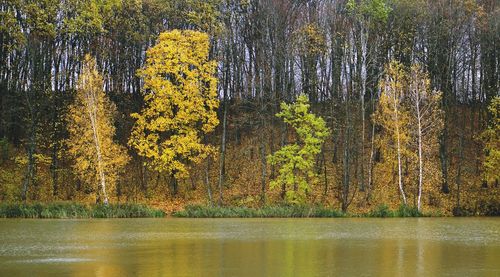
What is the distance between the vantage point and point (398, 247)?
2377cm

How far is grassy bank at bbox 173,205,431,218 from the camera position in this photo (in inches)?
1809

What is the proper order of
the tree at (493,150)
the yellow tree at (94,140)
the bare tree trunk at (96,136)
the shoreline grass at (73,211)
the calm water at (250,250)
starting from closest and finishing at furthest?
1. the calm water at (250,250)
2. the shoreline grass at (73,211)
3. the tree at (493,150)
4. the bare tree trunk at (96,136)
5. the yellow tree at (94,140)

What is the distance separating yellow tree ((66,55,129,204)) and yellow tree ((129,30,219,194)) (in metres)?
2.14

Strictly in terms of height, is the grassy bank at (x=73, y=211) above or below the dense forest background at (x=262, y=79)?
below

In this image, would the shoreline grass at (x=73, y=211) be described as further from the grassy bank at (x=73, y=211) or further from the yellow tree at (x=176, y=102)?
the yellow tree at (x=176, y=102)

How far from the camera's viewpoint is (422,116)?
158 feet

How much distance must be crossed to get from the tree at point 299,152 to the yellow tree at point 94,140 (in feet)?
38.1

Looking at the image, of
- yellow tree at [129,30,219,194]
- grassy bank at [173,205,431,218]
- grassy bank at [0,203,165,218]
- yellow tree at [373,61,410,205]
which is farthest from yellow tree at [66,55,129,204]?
yellow tree at [373,61,410,205]

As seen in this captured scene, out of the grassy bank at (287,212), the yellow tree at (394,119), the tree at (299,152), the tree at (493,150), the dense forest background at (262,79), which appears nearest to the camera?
the grassy bank at (287,212)

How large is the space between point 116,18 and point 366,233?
35.1 meters

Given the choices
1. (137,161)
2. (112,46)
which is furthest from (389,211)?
(112,46)

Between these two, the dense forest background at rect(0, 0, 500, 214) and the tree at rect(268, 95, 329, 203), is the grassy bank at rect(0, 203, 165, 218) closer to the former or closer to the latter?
the dense forest background at rect(0, 0, 500, 214)

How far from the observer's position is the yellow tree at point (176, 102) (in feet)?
166

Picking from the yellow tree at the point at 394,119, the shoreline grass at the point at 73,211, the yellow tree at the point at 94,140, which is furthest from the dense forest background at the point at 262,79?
the shoreline grass at the point at 73,211
